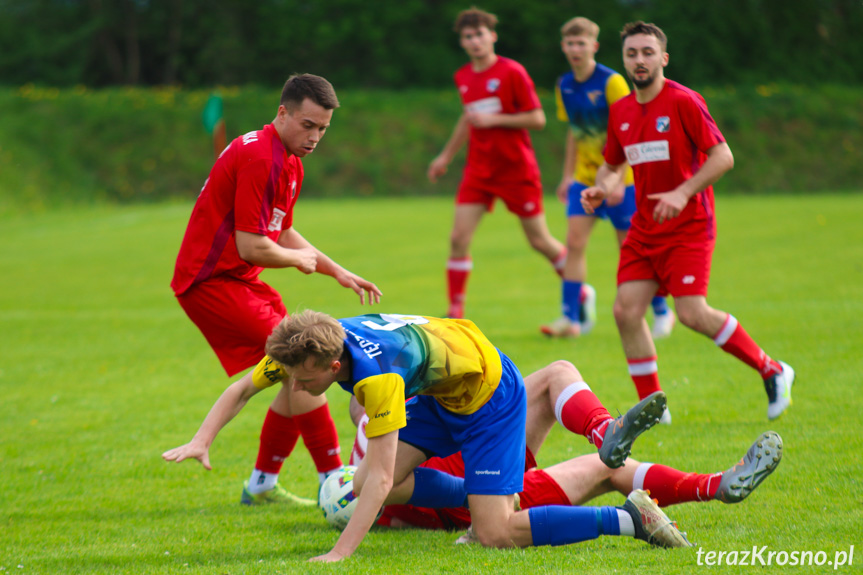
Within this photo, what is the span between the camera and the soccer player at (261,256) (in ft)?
14.2

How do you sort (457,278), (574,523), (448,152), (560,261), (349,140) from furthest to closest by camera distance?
(349,140) → (448,152) → (457,278) → (560,261) → (574,523)

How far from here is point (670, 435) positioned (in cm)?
520

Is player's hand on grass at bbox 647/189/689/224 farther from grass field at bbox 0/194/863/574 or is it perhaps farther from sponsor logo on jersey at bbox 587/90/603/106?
sponsor logo on jersey at bbox 587/90/603/106

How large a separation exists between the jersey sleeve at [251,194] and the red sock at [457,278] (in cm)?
460

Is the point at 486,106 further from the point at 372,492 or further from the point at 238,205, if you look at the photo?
the point at 372,492

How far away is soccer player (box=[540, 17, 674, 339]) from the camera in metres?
7.49

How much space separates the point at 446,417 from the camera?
13.0 ft

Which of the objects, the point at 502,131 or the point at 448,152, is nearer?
the point at 502,131

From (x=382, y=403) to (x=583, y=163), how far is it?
5023mm

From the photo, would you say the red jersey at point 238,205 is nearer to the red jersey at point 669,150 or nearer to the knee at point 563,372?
the knee at point 563,372

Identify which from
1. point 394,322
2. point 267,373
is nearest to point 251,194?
point 267,373

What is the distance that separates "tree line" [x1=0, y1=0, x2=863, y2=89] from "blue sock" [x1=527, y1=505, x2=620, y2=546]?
32043 millimetres

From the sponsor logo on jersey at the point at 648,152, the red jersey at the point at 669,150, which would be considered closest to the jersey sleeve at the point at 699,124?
the red jersey at the point at 669,150

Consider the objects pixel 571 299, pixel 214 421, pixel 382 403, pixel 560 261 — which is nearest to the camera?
pixel 382 403
